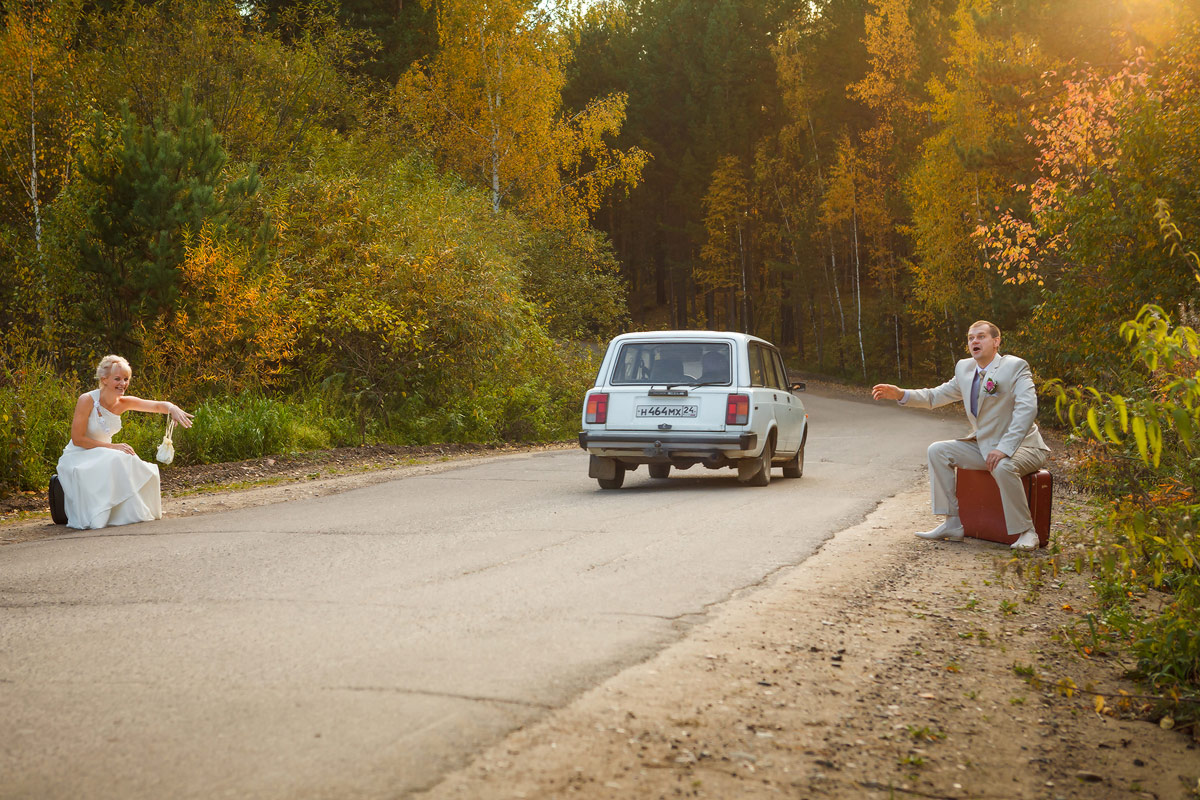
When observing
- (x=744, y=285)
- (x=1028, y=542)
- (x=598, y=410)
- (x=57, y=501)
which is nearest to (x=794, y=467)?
(x=598, y=410)

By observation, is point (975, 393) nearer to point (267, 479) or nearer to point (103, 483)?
point (103, 483)

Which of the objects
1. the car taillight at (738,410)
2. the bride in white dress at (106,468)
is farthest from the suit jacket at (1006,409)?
the bride in white dress at (106,468)

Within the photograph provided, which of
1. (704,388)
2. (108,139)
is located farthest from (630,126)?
(704,388)

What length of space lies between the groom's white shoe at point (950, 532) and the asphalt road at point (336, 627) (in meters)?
1.08

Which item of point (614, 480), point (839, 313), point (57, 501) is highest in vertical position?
point (839, 313)

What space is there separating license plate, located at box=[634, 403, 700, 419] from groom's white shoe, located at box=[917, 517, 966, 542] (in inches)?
158

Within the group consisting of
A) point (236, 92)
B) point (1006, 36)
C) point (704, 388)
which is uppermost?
point (1006, 36)

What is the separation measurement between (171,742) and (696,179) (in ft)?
198

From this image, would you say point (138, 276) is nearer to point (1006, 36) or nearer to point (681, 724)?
point (681, 724)

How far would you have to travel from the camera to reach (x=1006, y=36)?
106 ft

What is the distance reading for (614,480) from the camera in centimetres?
1351

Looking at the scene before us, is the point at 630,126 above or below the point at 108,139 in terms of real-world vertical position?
above

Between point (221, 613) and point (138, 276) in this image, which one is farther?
point (138, 276)

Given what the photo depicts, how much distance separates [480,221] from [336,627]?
920 inches
